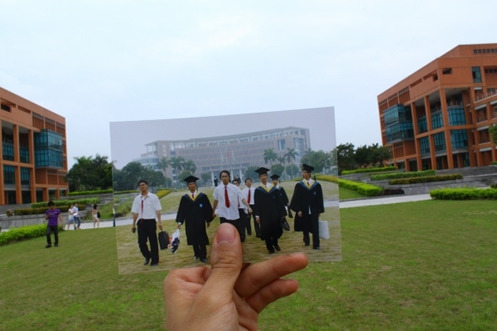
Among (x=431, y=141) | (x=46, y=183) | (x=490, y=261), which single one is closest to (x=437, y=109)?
(x=431, y=141)

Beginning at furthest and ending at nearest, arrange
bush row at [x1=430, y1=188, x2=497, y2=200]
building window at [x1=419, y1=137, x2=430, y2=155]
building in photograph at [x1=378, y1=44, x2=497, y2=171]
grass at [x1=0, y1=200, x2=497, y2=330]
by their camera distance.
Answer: building window at [x1=419, y1=137, x2=430, y2=155]
building in photograph at [x1=378, y1=44, x2=497, y2=171]
bush row at [x1=430, y1=188, x2=497, y2=200]
grass at [x1=0, y1=200, x2=497, y2=330]

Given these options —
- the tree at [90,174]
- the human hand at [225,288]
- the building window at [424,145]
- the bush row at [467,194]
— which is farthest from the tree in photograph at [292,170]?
the building window at [424,145]

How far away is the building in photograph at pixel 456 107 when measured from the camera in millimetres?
37031

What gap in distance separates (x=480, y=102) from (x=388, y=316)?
129 feet

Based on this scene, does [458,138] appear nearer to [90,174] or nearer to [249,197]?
[90,174]

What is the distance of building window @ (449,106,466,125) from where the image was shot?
126 ft

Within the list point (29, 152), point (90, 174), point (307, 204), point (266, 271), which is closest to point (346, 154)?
point (90, 174)

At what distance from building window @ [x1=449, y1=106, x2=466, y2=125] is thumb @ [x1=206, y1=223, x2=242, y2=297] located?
42358 millimetres

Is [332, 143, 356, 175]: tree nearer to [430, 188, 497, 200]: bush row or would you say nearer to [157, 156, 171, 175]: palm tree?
[430, 188, 497, 200]: bush row

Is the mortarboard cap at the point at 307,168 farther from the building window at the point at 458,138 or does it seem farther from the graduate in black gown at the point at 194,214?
the building window at the point at 458,138

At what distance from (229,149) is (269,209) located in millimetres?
394

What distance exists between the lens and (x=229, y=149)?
201 cm

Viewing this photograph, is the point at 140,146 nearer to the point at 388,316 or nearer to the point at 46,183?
the point at 388,316

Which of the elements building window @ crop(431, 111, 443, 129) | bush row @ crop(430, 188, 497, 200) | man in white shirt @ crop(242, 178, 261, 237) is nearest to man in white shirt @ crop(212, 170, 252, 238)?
man in white shirt @ crop(242, 178, 261, 237)
